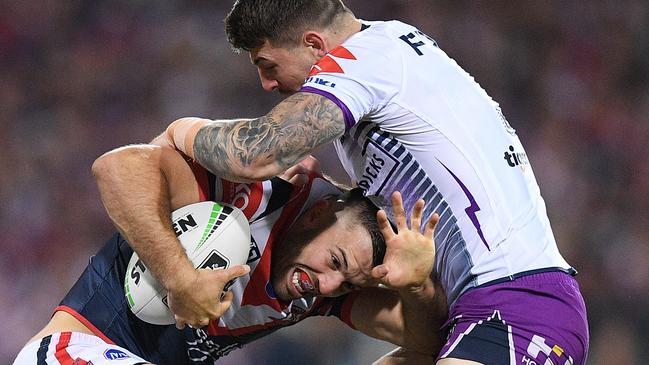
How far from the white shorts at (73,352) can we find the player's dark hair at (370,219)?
2.85ft

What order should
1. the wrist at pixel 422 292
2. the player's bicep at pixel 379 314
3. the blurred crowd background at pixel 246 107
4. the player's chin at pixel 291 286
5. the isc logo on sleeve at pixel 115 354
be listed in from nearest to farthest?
the isc logo on sleeve at pixel 115 354 < the wrist at pixel 422 292 < the player's chin at pixel 291 286 < the player's bicep at pixel 379 314 < the blurred crowd background at pixel 246 107

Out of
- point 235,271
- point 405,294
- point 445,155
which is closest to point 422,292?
point 405,294

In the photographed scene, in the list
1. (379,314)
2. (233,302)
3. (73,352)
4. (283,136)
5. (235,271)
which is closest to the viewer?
(283,136)

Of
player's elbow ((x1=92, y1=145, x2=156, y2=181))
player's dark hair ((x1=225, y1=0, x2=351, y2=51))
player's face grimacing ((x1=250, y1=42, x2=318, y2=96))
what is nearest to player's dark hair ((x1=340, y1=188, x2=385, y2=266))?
player's face grimacing ((x1=250, y1=42, x2=318, y2=96))

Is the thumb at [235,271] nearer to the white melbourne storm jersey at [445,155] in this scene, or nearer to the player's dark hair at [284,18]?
the white melbourne storm jersey at [445,155]

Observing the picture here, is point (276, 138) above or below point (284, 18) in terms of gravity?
below

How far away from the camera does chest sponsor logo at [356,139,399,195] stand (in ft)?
10.1

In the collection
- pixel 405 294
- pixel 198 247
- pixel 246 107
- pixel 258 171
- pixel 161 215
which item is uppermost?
pixel 258 171

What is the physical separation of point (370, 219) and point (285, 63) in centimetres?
63

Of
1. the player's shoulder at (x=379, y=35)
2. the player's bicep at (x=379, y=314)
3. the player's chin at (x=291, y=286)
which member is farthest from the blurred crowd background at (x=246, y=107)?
the player's shoulder at (x=379, y=35)

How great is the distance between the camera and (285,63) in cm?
329

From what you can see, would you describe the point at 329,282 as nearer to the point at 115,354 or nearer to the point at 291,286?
the point at 291,286

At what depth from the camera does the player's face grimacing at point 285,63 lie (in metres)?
3.25

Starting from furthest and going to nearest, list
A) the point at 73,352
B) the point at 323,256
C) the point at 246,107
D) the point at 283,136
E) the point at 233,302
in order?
the point at 246,107 < the point at 233,302 < the point at 323,256 < the point at 73,352 < the point at 283,136
